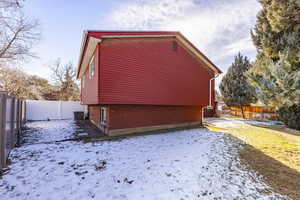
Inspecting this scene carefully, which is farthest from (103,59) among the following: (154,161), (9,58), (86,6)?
(9,58)

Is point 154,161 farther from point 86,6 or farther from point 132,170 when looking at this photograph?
point 86,6

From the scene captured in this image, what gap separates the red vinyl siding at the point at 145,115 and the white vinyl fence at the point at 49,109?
28.7 ft

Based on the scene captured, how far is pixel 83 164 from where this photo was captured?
13.3 feet

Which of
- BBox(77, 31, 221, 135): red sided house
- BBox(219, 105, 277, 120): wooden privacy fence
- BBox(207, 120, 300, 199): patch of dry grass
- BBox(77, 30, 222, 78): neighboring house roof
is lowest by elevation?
BBox(207, 120, 300, 199): patch of dry grass

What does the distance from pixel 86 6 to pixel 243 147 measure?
34.8 feet

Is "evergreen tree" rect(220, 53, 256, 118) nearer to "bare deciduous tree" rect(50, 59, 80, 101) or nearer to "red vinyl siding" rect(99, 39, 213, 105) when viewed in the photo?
"red vinyl siding" rect(99, 39, 213, 105)

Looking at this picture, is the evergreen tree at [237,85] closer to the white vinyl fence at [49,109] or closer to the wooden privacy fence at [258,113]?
the wooden privacy fence at [258,113]

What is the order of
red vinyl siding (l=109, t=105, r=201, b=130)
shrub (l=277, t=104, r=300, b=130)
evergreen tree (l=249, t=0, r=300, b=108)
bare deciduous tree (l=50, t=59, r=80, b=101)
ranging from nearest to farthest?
evergreen tree (l=249, t=0, r=300, b=108), red vinyl siding (l=109, t=105, r=201, b=130), shrub (l=277, t=104, r=300, b=130), bare deciduous tree (l=50, t=59, r=80, b=101)

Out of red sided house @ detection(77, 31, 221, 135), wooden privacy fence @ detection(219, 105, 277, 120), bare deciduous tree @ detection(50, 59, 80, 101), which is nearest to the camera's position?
red sided house @ detection(77, 31, 221, 135)

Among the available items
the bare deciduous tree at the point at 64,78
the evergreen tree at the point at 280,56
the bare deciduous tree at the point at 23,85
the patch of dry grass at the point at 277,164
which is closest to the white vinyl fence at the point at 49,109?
the bare deciduous tree at the point at 23,85

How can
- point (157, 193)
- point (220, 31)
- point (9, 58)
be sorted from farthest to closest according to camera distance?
point (9, 58), point (220, 31), point (157, 193)

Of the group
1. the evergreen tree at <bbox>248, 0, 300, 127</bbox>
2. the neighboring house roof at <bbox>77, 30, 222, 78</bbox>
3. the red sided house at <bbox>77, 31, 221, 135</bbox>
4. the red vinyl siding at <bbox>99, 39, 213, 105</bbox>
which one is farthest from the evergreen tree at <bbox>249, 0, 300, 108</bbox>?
the red vinyl siding at <bbox>99, 39, 213, 105</bbox>

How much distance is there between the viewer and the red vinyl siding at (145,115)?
312 inches

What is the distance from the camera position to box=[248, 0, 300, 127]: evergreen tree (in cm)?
751
